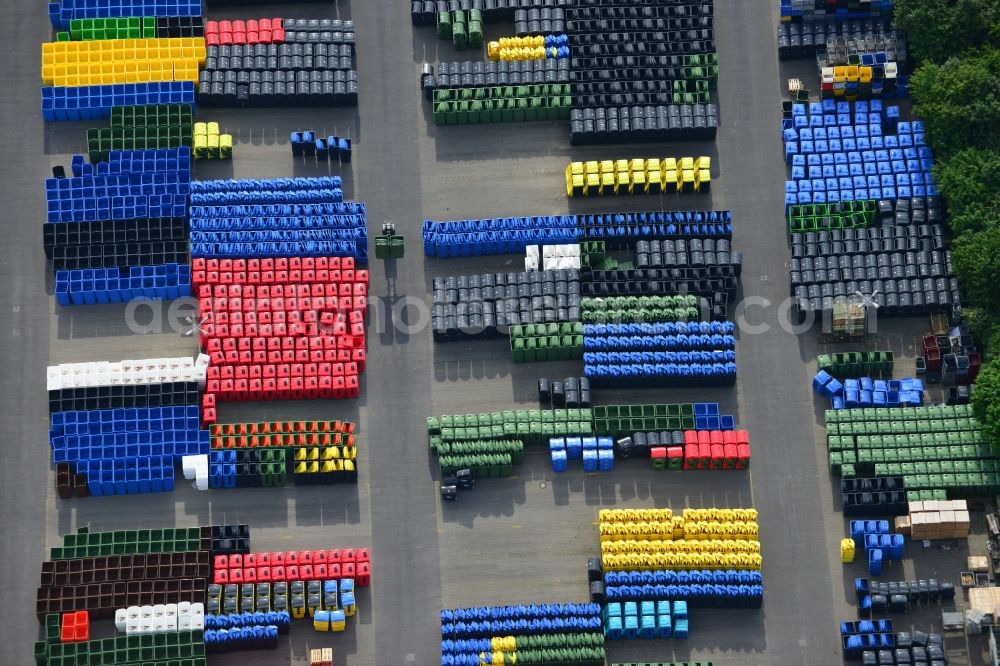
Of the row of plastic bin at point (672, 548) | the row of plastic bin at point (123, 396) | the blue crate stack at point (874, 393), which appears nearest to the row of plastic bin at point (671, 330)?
the blue crate stack at point (874, 393)

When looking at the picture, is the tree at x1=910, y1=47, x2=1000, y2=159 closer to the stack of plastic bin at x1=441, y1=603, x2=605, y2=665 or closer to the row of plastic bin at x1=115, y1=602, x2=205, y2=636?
the stack of plastic bin at x1=441, y1=603, x2=605, y2=665

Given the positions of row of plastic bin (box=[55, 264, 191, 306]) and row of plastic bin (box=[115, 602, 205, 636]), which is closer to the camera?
row of plastic bin (box=[115, 602, 205, 636])

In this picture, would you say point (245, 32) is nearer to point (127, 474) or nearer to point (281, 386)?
point (281, 386)

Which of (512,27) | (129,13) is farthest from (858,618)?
(129,13)

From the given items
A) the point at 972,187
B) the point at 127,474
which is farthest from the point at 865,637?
the point at 127,474

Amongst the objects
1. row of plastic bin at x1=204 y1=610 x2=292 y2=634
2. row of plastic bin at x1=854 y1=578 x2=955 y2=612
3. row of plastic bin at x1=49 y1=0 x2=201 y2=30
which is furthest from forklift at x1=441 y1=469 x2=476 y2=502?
row of plastic bin at x1=49 y1=0 x2=201 y2=30

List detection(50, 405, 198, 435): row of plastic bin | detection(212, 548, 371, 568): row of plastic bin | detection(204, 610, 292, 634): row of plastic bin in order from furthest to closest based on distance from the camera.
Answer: detection(50, 405, 198, 435): row of plastic bin → detection(212, 548, 371, 568): row of plastic bin → detection(204, 610, 292, 634): row of plastic bin
